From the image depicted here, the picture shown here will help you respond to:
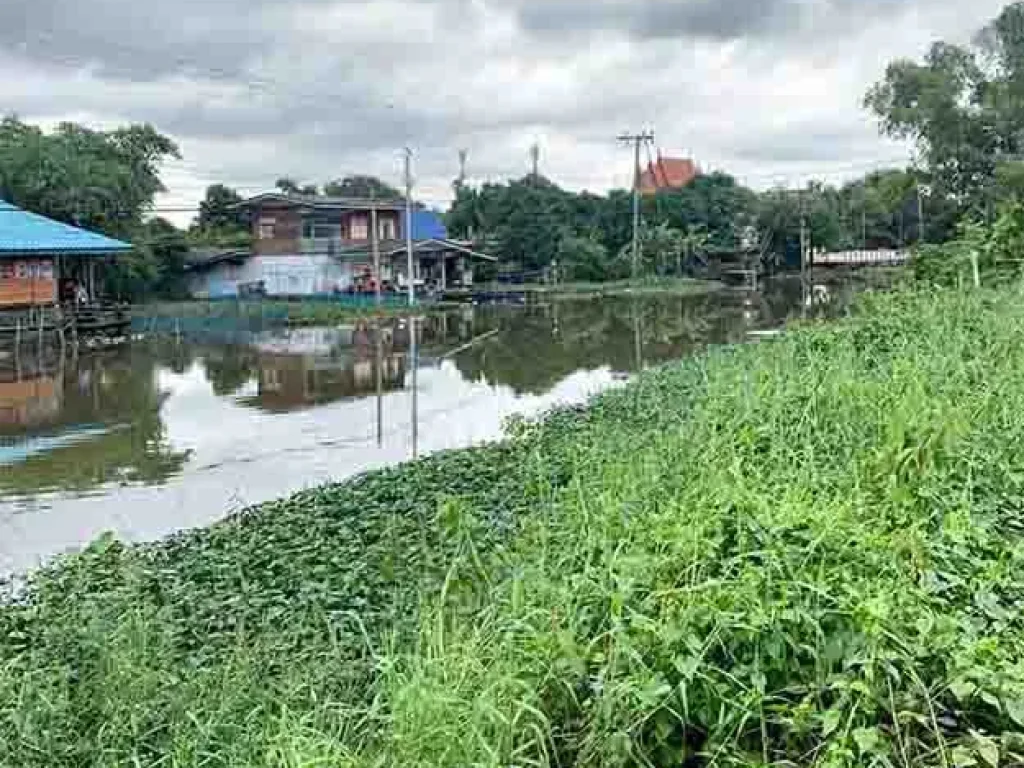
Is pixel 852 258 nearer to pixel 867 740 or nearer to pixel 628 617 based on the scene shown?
pixel 628 617

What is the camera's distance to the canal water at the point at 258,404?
8.59 m

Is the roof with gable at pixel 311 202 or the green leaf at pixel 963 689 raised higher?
the roof with gable at pixel 311 202

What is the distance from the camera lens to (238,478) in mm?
9430

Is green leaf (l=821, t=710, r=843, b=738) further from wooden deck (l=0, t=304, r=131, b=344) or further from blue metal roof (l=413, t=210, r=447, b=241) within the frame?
blue metal roof (l=413, t=210, r=447, b=241)

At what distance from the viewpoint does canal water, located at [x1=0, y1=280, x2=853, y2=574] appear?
8594 mm

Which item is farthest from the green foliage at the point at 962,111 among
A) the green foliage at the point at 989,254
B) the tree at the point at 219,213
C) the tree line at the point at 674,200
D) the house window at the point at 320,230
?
the tree at the point at 219,213

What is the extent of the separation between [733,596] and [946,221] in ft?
111

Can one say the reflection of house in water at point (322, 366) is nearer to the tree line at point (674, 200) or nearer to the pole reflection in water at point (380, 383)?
the pole reflection in water at point (380, 383)

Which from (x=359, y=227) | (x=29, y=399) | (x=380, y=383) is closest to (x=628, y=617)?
(x=380, y=383)

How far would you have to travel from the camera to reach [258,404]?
14805 mm

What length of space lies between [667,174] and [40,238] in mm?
42984

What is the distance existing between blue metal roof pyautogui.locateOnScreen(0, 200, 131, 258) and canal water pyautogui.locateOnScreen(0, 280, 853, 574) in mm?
2781


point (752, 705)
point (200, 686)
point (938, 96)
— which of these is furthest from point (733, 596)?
point (938, 96)

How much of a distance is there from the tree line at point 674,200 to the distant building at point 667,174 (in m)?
5.00
